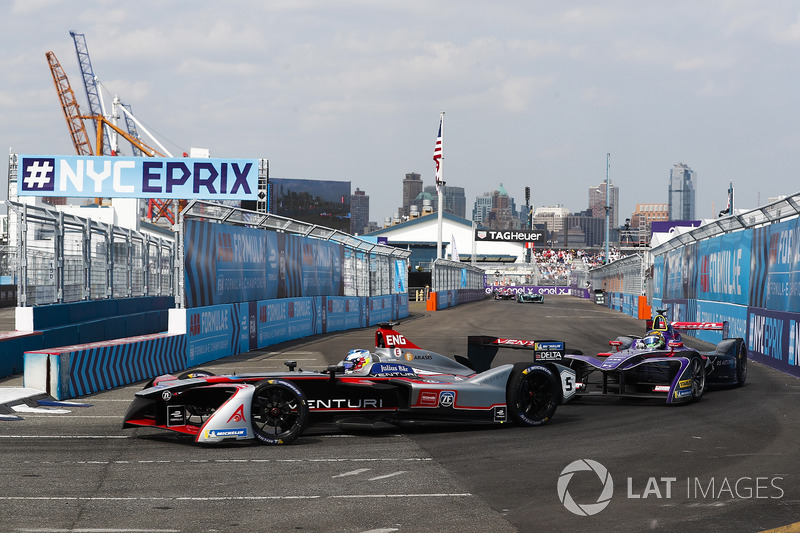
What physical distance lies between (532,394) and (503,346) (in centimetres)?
146

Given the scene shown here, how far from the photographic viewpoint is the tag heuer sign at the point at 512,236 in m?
118

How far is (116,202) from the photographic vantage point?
159ft

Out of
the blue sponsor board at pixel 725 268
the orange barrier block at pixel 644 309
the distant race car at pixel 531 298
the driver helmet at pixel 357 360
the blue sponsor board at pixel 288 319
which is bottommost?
the distant race car at pixel 531 298

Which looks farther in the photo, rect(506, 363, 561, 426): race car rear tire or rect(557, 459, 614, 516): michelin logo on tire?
rect(506, 363, 561, 426): race car rear tire

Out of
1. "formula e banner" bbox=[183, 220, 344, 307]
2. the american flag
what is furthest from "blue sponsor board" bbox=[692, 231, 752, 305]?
the american flag

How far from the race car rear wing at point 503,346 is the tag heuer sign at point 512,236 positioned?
10551cm

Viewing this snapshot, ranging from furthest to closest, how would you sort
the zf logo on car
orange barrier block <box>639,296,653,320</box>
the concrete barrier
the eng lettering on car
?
1. orange barrier block <box>639,296,653,320</box>
2. the concrete barrier
3. the eng lettering on car
4. the zf logo on car

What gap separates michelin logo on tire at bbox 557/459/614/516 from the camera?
6.45m

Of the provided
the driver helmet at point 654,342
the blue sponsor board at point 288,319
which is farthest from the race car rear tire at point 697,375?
the blue sponsor board at point 288,319

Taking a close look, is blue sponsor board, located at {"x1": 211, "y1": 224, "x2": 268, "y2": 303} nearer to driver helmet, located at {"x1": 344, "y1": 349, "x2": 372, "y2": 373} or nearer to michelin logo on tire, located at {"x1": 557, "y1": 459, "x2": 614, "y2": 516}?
driver helmet, located at {"x1": 344, "y1": 349, "x2": 372, "y2": 373}

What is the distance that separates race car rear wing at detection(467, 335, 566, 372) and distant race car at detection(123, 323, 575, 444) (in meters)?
0.02

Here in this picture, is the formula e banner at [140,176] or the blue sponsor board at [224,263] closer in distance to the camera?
the blue sponsor board at [224,263]

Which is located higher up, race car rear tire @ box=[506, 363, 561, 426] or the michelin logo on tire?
race car rear tire @ box=[506, 363, 561, 426]

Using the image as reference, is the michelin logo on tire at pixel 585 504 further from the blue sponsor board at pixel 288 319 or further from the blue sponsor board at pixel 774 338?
the blue sponsor board at pixel 288 319
